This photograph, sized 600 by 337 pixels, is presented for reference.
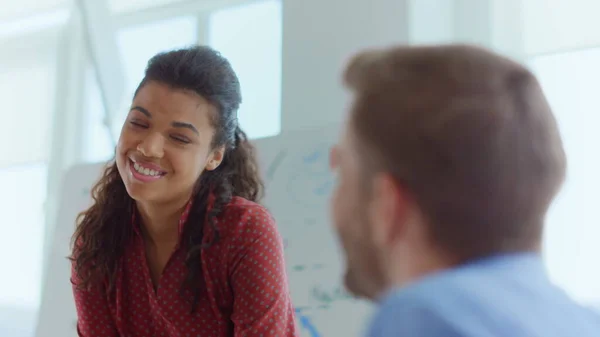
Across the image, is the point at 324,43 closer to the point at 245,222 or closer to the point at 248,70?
the point at 248,70

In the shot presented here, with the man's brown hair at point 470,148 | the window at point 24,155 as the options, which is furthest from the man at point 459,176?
the window at point 24,155

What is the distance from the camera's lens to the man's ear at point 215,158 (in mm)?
1423

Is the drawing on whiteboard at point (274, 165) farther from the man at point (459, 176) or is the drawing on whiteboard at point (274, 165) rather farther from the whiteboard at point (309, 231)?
the man at point (459, 176)

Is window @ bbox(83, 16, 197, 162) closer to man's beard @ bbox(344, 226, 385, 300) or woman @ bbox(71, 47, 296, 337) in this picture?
woman @ bbox(71, 47, 296, 337)

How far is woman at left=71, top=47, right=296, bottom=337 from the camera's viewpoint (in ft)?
4.37

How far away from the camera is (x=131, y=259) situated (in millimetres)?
1464

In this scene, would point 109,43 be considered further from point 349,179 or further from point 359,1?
point 349,179

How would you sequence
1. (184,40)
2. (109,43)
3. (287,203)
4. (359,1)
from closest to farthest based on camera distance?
(287,203) < (359,1) < (109,43) < (184,40)

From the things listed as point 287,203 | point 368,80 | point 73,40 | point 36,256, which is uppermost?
point 368,80

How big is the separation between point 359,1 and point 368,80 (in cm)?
148

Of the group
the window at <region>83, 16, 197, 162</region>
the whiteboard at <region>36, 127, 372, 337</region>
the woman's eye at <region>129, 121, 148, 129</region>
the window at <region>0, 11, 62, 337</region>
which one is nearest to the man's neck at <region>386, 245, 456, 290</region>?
the woman's eye at <region>129, 121, 148, 129</region>

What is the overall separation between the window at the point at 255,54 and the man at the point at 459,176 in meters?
1.71

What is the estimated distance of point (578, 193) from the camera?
1.72 m

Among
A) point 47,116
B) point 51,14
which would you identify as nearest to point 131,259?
point 47,116
